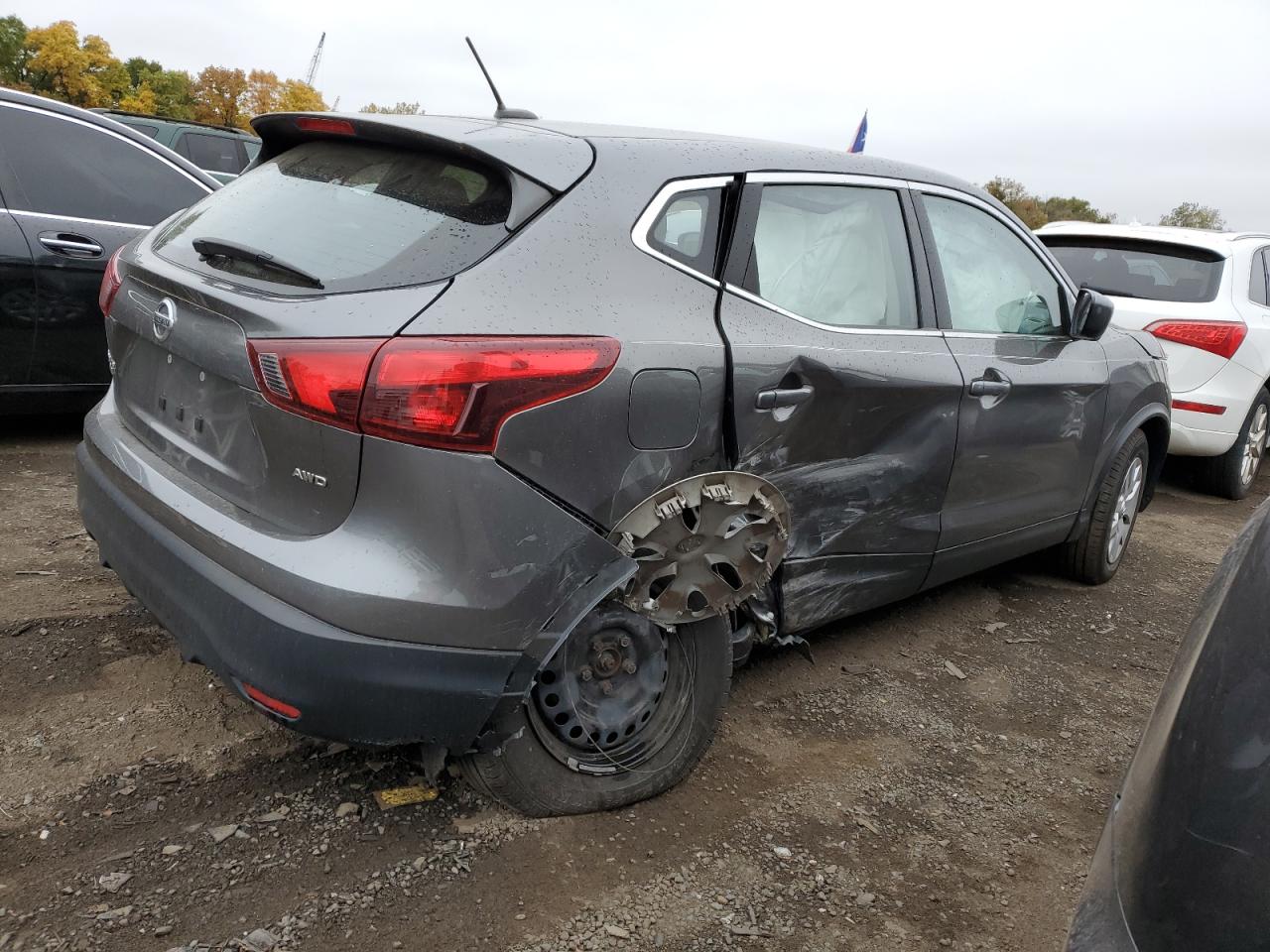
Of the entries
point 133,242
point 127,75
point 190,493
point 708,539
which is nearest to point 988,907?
point 708,539

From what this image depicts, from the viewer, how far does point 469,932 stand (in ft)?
7.30

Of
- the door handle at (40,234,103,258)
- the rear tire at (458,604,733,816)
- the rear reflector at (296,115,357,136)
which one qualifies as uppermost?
the rear reflector at (296,115,357,136)

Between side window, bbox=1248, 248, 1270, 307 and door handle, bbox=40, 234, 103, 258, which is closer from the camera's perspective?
door handle, bbox=40, 234, 103, 258

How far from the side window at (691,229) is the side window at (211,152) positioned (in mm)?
11376

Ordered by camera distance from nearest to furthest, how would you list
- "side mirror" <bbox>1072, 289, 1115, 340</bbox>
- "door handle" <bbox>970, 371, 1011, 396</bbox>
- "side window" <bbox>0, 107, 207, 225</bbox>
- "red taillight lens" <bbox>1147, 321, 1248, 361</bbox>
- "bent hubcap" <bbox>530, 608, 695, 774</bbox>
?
"bent hubcap" <bbox>530, 608, 695, 774</bbox> < "door handle" <bbox>970, 371, 1011, 396</bbox> < "side mirror" <bbox>1072, 289, 1115, 340</bbox> < "side window" <bbox>0, 107, 207, 225</bbox> < "red taillight lens" <bbox>1147, 321, 1248, 361</bbox>

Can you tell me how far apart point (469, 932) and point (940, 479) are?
1982mm

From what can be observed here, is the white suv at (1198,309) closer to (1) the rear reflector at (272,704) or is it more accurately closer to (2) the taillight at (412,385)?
(2) the taillight at (412,385)

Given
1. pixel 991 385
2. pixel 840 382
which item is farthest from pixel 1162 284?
pixel 840 382

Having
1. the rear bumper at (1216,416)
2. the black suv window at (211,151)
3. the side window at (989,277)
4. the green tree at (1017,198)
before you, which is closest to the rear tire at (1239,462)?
the rear bumper at (1216,416)

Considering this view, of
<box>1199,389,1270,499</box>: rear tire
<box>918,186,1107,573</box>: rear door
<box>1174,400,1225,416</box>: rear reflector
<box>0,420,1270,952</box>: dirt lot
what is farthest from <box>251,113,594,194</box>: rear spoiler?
<box>1199,389,1270,499</box>: rear tire

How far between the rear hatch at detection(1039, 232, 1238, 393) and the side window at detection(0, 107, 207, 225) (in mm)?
4977

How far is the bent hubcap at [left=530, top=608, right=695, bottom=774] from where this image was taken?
2.49 meters

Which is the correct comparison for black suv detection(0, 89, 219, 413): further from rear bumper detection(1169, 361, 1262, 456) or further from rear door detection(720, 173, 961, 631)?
rear bumper detection(1169, 361, 1262, 456)

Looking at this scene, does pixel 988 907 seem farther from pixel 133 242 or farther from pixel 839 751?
pixel 133 242
